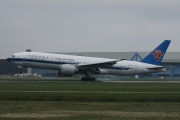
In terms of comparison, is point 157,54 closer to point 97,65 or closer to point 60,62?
point 97,65

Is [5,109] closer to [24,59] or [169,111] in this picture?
[169,111]

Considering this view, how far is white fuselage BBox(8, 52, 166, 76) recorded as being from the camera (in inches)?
2375

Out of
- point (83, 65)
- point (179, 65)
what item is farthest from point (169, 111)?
point (179, 65)

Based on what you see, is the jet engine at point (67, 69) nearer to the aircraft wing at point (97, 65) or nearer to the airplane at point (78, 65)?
the airplane at point (78, 65)

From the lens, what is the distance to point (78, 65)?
61344 millimetres

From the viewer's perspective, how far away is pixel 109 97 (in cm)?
2825

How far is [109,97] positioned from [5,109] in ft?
29.5

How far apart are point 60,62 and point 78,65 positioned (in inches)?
102

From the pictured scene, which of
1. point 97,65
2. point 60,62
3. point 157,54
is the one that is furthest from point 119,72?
point 60,62

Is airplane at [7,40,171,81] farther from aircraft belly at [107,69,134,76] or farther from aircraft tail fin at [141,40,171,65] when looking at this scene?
aircraft tail fin at [141,40,171,65]

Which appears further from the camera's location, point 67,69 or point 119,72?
point 119,72

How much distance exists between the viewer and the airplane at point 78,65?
6028 centimetres

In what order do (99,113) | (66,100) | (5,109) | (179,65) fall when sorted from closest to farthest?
1. (99,113)
2. (5,109)
3. (66,100)
4. (179,65)

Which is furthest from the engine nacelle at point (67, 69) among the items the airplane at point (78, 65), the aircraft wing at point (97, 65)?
the aircraft wing at point (97, 65)
